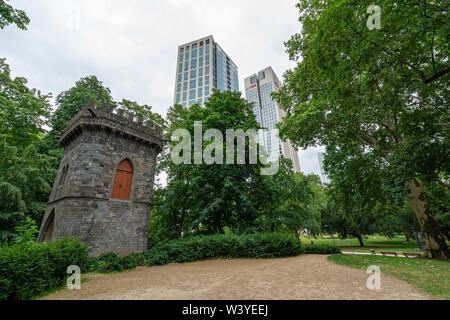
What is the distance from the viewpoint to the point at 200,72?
7706 centimetres

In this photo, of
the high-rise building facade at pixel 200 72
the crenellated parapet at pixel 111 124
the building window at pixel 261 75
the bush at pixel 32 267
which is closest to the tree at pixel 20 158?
the crenellated parapet at pixel 111 124

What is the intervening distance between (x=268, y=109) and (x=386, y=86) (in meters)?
126

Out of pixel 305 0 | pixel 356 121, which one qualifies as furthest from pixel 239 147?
pixel 305 0

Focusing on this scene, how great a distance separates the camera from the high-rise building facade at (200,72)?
242 feet

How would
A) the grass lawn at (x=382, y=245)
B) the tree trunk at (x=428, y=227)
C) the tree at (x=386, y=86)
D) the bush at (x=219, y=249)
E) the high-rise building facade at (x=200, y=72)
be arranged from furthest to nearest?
the high-rise building facade at (x=200, y=72) → the grass lawn at (x=382, y=245) → the tree trunk at (x=428, y=227) → the bush at (x=219, y=249) → the tree at (x=386, y=86)

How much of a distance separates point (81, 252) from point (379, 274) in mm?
12291

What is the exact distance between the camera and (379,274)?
7043mm

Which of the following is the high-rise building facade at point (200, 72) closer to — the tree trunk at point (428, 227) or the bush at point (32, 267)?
the tree trunk at point (428, 227)

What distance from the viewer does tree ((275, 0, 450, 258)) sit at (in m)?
6.75

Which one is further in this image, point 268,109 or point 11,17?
point 268,109

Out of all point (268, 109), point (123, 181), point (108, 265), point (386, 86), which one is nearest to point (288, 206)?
point (386, 86)

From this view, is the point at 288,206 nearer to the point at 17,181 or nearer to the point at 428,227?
the point at 428,227

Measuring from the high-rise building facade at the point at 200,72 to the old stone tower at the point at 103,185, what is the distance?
61081 millimetres

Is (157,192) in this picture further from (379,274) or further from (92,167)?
(379,274)
